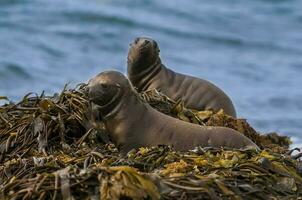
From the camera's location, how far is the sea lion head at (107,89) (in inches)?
282

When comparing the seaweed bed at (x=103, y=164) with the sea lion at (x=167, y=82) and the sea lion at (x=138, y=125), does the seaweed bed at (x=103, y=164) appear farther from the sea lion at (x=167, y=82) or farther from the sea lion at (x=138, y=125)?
the sea lion at (x=167, y=82)

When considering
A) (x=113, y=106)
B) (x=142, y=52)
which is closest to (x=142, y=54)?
(x=142, y=52)

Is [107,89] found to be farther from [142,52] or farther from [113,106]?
[142,52]

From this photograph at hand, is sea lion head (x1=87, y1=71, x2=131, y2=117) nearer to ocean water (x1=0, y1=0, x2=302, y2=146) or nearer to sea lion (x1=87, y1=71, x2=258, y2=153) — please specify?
sea lion (x1=87, y1=71, x2=258, y2=153)

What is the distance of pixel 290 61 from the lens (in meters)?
21.1

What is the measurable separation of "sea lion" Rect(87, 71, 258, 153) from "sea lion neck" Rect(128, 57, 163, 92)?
2.50 metres

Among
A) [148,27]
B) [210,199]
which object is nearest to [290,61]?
[148,27]

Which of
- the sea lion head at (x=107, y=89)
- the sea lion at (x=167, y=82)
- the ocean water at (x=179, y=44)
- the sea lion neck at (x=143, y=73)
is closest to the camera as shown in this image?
the sea lion head at (x=107, y=89)

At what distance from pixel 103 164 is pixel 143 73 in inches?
146

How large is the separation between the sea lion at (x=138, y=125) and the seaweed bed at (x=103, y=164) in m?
0.11

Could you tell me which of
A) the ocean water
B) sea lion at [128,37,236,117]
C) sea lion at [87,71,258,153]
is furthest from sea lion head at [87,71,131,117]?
the ocean water

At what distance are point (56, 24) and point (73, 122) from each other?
15.3 meters

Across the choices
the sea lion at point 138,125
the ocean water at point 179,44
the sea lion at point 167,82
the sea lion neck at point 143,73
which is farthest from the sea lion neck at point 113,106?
the ocean water at point 179,44

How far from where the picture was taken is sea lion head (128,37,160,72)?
9875 mm
